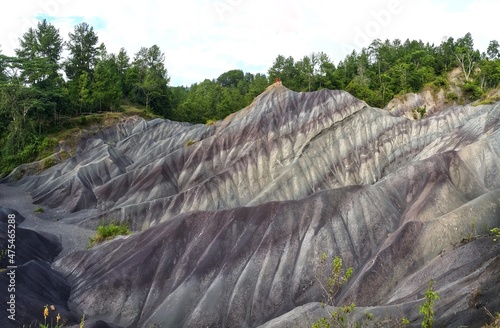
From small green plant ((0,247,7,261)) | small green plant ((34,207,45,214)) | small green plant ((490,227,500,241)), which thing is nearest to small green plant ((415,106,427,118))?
small green plant ((490,227,500,241))

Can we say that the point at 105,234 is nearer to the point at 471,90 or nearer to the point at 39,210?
the point at 39,210

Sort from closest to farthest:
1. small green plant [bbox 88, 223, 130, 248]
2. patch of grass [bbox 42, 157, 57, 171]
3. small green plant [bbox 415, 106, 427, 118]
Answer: small green plant [bbox 88, 223, 130, 248], patch of grass [bbox 42, 157, 57, 171], small green plant [bbox 415, 106, 427, 118]

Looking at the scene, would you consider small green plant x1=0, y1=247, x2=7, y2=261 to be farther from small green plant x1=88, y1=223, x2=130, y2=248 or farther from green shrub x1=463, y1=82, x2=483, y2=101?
green shrub x1=463, y1=82, x2=483, y2=101

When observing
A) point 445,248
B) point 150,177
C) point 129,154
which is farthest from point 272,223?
point 129,154

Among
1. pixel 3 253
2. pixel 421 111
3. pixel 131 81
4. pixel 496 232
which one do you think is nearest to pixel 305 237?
pixel 496 232

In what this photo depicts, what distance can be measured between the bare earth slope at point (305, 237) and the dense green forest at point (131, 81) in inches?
831

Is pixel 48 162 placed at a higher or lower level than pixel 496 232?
higher

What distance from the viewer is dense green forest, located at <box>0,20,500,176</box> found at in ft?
177

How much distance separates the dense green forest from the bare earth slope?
21103 mm

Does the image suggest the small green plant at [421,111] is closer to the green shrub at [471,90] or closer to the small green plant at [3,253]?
the green shrub at [471,90]

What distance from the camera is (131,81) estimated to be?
227ft

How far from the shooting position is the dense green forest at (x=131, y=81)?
53938 mm

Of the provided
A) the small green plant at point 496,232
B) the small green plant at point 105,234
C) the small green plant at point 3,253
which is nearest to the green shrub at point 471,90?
the small green plant at point 496,232

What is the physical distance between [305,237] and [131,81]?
5518 cm
